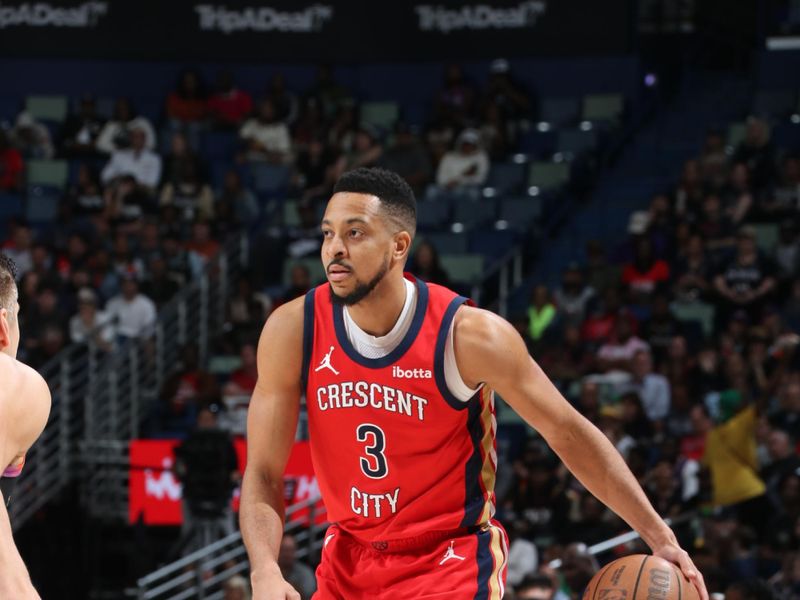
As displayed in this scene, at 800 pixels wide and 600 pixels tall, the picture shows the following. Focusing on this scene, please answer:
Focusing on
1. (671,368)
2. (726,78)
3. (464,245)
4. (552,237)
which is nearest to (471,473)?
(671,368)

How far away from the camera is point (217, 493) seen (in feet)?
38.8

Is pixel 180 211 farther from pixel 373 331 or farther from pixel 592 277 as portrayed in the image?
pixel 373 331

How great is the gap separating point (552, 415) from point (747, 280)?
341 inches

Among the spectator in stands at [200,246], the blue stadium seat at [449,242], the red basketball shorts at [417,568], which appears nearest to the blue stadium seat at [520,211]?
the blue stadium seat at [449,242]

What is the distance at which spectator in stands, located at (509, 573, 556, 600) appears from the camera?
29.7ft

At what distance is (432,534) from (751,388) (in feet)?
25.0

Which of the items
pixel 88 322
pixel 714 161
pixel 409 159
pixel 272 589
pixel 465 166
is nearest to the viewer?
pixel 272 589

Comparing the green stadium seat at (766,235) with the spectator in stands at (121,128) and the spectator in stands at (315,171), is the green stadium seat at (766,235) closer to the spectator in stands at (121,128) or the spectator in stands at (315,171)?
the spectator in stands at (315,171)

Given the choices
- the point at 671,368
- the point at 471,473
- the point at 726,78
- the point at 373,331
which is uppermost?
the point at 726,78

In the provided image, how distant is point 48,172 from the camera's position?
1739 cm

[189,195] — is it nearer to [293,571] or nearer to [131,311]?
[131,311]

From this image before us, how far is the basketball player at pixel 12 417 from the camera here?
3910 mm

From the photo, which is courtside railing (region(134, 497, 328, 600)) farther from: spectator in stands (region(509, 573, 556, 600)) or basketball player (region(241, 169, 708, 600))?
basketball player (region(241, 169, 708, 600))

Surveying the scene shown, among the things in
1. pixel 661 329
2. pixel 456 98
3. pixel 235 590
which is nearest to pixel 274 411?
pixel 235 590
